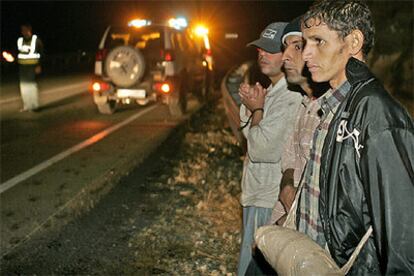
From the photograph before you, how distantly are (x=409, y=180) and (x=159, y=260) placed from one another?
9.77ft

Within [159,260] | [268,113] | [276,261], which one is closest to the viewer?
[276,261]

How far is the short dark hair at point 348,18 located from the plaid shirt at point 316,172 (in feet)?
0.62

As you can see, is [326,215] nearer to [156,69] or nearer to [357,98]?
[357,98]

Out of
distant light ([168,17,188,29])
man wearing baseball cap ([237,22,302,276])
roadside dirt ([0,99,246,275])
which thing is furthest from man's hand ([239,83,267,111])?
distant light ([168,17,188,29])

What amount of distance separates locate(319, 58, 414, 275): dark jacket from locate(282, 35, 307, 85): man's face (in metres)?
1.00

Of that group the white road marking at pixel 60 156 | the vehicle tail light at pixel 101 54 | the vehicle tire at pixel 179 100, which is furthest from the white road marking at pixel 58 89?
the vehicle tire at pixel 179 100

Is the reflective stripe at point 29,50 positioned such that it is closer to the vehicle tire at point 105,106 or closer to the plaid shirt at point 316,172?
the vehicle tire at point 105,106

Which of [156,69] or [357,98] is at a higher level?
[357,98]

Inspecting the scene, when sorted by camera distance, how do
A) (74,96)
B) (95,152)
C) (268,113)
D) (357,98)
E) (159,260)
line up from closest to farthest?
1. (357,98)
2. (268,113)
3. (159,260)
4. (95,152)
5. (74,96)

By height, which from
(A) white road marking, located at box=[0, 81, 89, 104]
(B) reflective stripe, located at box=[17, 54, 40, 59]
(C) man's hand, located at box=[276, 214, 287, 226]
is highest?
(B) reflective stripe, located at box=[17, 54, 40, 59]

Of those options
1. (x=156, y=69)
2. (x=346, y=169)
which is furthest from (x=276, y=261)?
(x=156, y=69)

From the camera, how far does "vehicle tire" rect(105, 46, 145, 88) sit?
11.0m

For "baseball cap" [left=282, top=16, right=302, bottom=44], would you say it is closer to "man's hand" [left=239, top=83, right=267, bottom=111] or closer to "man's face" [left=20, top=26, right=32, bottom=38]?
"man's hand" [left=239, top=83, right=267, bottom=111]

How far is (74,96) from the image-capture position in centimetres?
1552
